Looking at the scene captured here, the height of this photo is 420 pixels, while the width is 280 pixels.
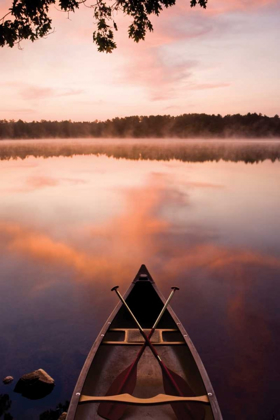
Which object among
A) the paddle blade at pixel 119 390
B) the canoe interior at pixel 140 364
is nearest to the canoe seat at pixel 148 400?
the canoe interior at pixel 140 364

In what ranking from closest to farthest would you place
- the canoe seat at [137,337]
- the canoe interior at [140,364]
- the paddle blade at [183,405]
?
1. the paddle blade at [183,405]
2. the canoe interior at [140,364]
3. the canoe seat at [137,337]

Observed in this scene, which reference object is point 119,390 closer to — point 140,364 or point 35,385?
point 140,364

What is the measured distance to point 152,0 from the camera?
338 inches

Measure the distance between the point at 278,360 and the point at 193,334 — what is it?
1917 millimetres

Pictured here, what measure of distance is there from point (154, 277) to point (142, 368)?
5.75 meters

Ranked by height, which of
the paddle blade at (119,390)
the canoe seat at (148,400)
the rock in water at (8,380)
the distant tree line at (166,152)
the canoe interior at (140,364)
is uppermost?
the canoe seat at (148,400)

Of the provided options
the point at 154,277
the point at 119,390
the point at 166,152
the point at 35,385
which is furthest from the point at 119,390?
the point at 166,152

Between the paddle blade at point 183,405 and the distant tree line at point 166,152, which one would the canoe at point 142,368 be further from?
the distant tree line at point 166,152

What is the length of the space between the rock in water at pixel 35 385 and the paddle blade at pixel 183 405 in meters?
2.47

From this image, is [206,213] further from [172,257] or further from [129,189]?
[129,189]

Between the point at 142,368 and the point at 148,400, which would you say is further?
the point at 142,368

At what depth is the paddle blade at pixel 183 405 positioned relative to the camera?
430cm

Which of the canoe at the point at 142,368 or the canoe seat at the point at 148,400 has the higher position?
the canoe seat at the point at 148,400

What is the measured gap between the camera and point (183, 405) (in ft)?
14.6
